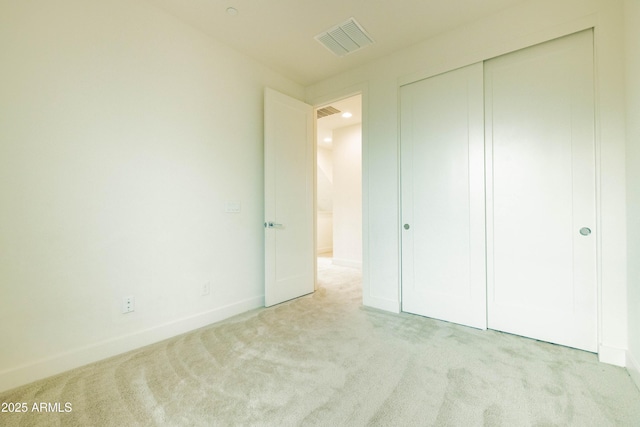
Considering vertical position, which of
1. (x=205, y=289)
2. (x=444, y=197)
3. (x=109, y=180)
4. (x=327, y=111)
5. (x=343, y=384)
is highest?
(x=327, y=111)

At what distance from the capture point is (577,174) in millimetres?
2004

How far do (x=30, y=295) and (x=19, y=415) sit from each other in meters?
0.64

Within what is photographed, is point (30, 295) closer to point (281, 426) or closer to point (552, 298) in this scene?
point (281, 426)

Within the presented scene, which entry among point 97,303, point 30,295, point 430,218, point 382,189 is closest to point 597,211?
point 430,218

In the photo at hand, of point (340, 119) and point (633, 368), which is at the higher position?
point (340, 119)

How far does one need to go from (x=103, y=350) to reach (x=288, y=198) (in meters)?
2.06

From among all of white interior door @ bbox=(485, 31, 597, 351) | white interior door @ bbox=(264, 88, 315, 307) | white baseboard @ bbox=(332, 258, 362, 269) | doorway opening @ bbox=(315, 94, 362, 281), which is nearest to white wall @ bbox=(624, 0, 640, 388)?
white interior door @ bbox=(485, 31, 597, 351)

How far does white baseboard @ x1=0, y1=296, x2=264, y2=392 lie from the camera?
1.62m

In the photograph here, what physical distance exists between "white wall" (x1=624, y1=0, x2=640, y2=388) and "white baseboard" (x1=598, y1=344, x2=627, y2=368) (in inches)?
2.5

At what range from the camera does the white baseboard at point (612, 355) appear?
179cm

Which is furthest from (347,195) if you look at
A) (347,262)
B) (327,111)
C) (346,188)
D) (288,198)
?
(288,198)

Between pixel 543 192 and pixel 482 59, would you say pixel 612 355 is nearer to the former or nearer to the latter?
pixel 543 192

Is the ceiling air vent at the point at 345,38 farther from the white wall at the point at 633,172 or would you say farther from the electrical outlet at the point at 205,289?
the electrical outlet at the point at 205,289

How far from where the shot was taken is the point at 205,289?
2.54 meters
